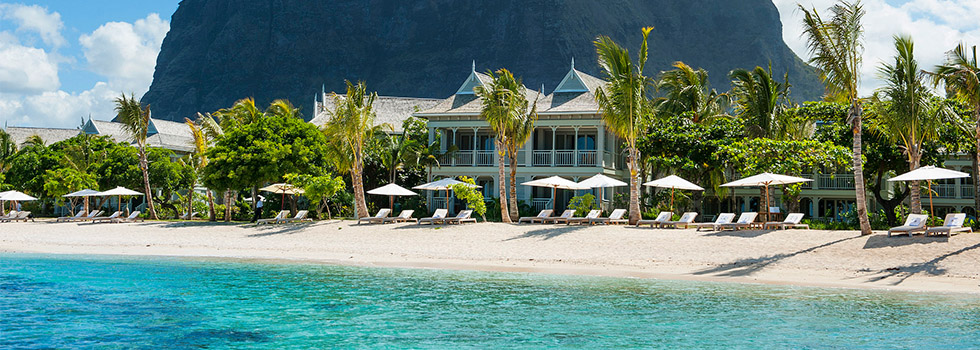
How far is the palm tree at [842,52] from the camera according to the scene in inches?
723

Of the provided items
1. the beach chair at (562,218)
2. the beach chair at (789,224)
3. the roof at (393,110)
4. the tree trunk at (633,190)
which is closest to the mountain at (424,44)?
the roof at (393,110)

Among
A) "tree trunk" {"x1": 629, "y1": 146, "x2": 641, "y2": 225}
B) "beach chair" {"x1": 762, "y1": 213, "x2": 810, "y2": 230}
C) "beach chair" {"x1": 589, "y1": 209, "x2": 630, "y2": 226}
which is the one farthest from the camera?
"beach chair" {"x1": 589, "y1": 209, "x2": 630, "y2": 226}

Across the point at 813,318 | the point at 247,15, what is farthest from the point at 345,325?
the point at 247,15

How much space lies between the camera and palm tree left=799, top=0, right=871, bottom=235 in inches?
723

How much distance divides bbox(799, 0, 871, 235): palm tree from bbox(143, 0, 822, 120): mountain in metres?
95.2

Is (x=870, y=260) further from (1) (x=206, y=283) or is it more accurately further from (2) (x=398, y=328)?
(1) (x=206, y=283)

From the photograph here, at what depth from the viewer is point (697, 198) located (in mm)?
28734

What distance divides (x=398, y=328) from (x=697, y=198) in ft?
64.6

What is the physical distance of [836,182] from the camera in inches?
1372

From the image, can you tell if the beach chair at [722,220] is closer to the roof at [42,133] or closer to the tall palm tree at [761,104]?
the tall palm tree at [761,104]

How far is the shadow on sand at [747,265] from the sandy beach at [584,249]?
2 centimetres

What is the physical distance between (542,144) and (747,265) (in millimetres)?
17710

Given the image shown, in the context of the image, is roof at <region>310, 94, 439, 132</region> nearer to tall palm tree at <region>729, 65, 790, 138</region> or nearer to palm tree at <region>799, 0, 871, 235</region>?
tall palm tree at <region>729, 65, 790, 138</region>

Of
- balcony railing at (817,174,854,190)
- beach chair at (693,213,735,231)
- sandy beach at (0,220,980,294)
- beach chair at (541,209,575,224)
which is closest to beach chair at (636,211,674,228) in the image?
sandy beach at (0,220,980,294)
